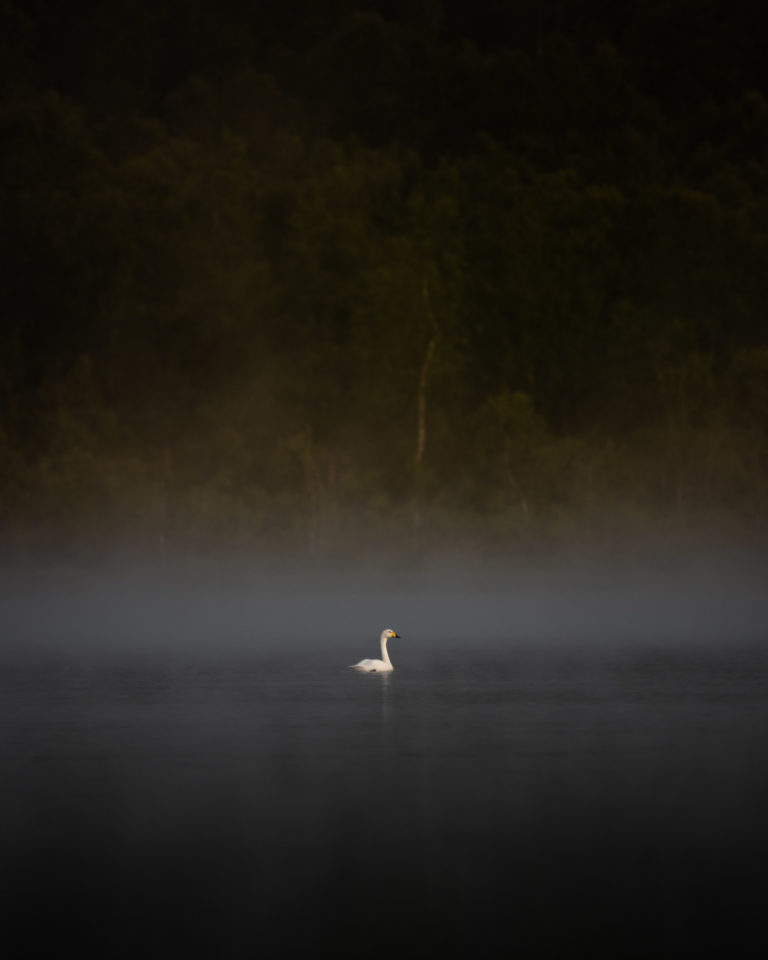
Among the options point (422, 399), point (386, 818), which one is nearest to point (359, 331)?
point (422, 399)

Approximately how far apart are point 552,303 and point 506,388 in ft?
20.9

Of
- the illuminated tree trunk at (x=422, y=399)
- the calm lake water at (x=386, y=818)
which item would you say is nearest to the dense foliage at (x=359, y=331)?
the illuminated tree trunk at (x=422, y=399)

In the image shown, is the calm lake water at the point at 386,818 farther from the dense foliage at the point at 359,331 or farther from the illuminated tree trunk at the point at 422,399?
the illuminated tree trunk at the point at 422,399

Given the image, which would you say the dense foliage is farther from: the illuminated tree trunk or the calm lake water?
the calm lake water

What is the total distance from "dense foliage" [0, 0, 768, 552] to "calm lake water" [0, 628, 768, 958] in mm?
32354

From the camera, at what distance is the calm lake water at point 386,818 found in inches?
412

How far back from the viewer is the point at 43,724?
19000 millimetres

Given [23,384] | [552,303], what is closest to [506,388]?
[552,303]

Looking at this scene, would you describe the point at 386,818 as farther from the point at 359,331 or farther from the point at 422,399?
the point at 422,399

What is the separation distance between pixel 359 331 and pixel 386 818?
142 ft

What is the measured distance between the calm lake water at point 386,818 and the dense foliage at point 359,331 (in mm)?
32354

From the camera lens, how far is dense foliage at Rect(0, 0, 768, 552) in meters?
55.2

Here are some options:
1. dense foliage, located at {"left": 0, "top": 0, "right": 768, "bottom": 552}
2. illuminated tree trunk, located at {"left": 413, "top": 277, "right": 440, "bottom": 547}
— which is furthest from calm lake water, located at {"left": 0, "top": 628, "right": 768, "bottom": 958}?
illuminated tree trunk, located at {"left": 413, "top": 277, "right": 440, "bottom": 547}

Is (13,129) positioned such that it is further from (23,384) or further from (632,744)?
(632,744)
